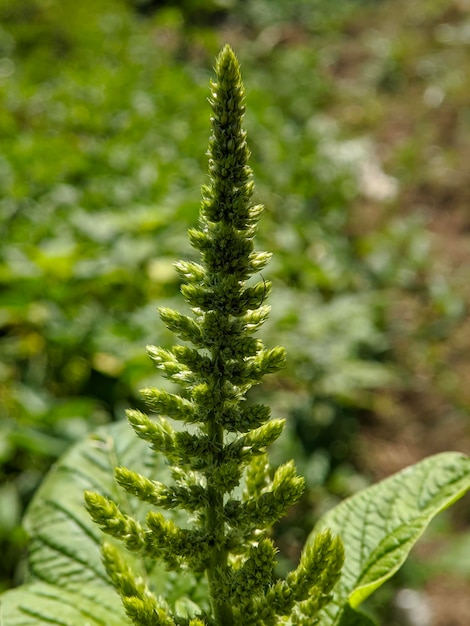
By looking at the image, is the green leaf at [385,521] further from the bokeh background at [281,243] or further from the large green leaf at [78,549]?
the bokeh background at [281,243]

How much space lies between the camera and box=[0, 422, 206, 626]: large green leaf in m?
1.21

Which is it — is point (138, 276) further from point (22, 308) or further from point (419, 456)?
point (419, 456)

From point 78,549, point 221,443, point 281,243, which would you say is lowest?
point 78,549

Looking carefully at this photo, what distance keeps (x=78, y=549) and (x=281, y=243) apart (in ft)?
11.8

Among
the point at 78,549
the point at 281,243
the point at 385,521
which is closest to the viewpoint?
the point at 385,521

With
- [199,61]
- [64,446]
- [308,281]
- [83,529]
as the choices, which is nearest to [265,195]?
[308,281]

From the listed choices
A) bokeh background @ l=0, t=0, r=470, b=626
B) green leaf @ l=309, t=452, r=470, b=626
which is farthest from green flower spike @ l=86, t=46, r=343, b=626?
bokeh background @ l=0, t=0, r=470, b=626

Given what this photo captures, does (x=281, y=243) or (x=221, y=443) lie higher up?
(x=281, y=243)

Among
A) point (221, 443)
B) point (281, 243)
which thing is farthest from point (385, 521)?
point (281, 243)

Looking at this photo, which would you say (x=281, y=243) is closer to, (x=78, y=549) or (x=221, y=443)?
(x=78, y=549)

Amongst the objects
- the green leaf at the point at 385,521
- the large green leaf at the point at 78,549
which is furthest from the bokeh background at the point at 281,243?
the green leaf at the point at 385,521

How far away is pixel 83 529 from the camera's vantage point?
1.42 m

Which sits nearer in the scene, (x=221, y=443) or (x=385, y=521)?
(x=221, y=443)

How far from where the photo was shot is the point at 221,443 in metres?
0.97
